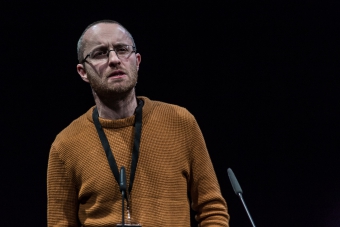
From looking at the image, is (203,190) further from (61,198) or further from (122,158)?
(61,198)

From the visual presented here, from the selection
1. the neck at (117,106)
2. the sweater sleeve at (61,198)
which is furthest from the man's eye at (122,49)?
the sweater sleeve at (61,198)

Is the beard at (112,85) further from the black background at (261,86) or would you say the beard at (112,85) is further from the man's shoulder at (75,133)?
the black background at (261,86)

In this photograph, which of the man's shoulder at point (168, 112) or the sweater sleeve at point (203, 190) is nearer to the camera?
the sweater sleeve at point (203, 190)

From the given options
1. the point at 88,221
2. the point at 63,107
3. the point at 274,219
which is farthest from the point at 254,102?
the point at 88,221

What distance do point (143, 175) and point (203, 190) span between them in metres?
0.26

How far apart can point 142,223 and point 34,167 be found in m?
1.53

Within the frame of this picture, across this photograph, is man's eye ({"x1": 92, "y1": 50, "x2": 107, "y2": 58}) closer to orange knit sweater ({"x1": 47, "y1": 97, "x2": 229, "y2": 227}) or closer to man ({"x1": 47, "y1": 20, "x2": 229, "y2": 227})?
man ({"x1": 47, "y1": 20, "x2": 229, "y2": 227})

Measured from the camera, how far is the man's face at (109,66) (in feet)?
6.18

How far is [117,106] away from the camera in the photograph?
77.1 inches

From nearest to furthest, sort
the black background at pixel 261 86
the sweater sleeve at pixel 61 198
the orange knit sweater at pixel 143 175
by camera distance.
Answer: the orange knit sweater at pixel 143 175
the sweater sleeve at pixel 61 198
the black background at pixel 261 86

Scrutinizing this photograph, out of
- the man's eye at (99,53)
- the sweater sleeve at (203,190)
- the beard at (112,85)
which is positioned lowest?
the sweater sleeve at (203,190)

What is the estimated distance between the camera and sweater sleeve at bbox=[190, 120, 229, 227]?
1.89 m

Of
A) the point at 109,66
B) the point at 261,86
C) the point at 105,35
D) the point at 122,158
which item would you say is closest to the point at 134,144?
the point at 122,158

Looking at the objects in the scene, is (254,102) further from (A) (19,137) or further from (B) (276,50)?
(A) (19,137)
